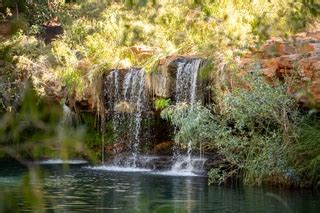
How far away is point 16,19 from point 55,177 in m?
13.7

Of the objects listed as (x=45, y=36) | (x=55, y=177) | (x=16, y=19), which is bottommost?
(x=55, y=177)

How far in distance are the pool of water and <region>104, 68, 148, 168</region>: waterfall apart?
13.9ft

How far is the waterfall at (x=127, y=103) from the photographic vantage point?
19.8 m

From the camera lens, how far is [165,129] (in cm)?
2030

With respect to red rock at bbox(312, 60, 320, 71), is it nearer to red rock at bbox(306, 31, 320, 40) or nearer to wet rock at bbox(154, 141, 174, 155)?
red rock at bbox(306, 31, 320, 40)

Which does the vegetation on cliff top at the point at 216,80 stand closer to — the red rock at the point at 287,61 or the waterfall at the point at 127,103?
the waterfall at the point at 127,103

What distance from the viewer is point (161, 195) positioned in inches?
485

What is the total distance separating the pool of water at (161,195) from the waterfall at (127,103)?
4.23 m

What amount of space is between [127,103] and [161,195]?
829 centimetres

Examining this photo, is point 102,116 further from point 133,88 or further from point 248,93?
point 248,93

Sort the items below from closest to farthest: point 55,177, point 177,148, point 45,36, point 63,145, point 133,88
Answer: point 63,145 → point 55,177 → point 177,148 → point 133,88 → point 45,36

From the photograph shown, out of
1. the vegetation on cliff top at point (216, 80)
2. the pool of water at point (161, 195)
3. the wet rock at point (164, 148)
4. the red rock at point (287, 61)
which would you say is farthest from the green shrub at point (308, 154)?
the wet rock at point (164, 148)

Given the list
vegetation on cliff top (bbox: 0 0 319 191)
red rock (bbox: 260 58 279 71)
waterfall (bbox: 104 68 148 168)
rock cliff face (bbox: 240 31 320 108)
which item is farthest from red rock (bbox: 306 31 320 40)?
waterfall (bbox: 104 68 148 168)

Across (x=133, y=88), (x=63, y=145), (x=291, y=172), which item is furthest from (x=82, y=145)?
(x=133, y=88)
